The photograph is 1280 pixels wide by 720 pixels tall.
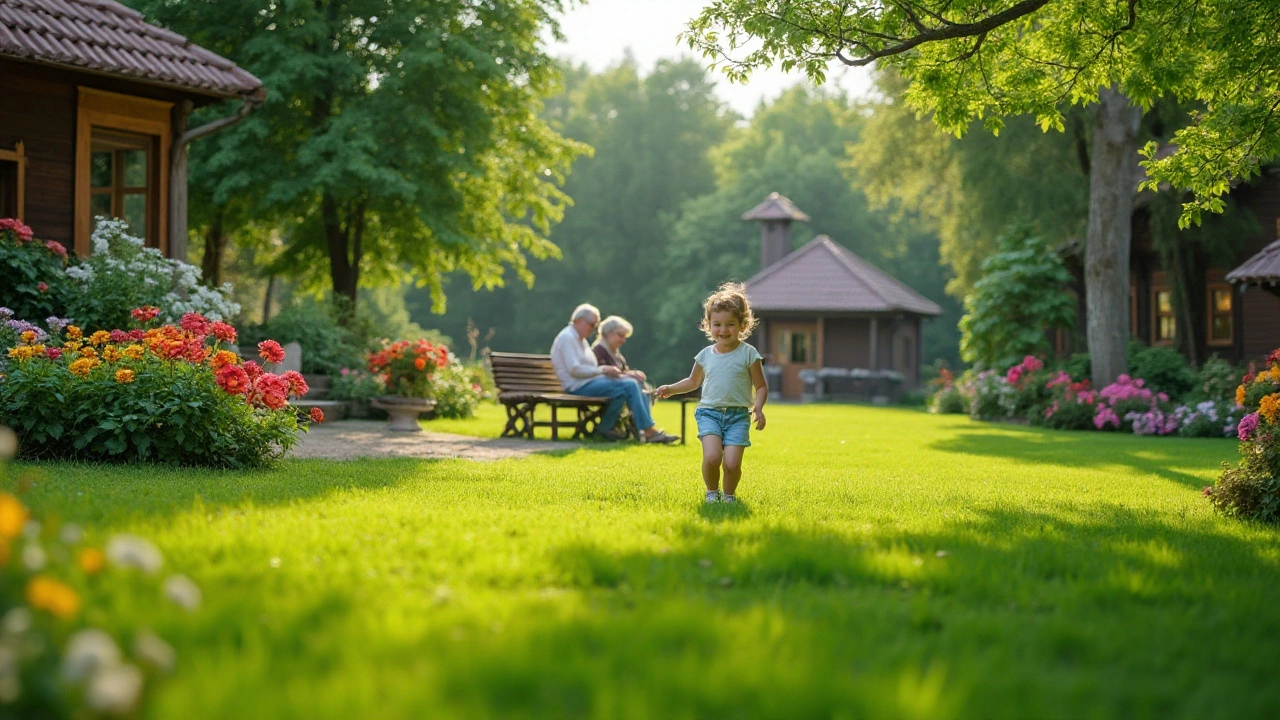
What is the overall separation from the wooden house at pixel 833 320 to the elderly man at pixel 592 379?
81.2 feet

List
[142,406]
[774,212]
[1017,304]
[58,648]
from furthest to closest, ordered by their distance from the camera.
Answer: [774,212]
[1017,304]
[142,406]
[58,648]

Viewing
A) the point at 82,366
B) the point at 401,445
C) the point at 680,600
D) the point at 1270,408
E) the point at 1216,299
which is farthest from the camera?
the point at 1216,299

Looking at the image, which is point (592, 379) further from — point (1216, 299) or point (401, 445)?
point (1216, 299)

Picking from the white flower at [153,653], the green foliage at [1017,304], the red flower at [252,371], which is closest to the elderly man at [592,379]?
the red flower at [252,371]

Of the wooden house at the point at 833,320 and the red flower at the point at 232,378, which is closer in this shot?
the red flower at the point at 232,378

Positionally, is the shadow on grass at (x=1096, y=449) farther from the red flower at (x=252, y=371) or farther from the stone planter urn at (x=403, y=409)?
the red flower at (x=252, y=371)

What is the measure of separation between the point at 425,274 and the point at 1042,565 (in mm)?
19264

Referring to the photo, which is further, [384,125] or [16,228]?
[384,125]

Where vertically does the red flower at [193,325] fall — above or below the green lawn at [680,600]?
above

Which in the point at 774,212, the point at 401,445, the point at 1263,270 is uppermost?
the point at 774,212

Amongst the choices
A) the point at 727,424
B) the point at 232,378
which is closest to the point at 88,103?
the point at 232,378

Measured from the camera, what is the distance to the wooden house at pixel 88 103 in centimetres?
1295

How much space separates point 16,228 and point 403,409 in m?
5.02

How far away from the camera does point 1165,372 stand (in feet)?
73.3
